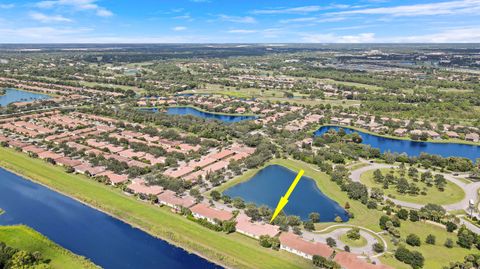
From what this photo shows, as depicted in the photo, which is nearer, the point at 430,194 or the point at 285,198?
the point at 285,198

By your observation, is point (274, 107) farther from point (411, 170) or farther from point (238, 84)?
point (411, 170)

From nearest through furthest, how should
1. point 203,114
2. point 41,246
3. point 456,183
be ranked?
point 41,246
point 456,183
point 203,114

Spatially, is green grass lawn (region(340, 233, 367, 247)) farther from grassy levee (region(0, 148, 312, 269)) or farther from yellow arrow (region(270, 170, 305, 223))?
→ yellow arrow (region(270, 170, 305, 223))

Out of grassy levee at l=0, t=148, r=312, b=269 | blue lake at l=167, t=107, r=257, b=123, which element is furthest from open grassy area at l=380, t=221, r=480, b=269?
blue lake at l=167, t=107, r=257, b=123

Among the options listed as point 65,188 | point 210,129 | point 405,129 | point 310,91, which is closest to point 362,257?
point 65,188

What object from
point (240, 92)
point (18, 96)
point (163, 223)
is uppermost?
point (18, 96)

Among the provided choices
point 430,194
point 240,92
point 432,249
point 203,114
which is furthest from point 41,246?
point 240,92

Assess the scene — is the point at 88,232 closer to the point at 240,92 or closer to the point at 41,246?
the point at 41,246
